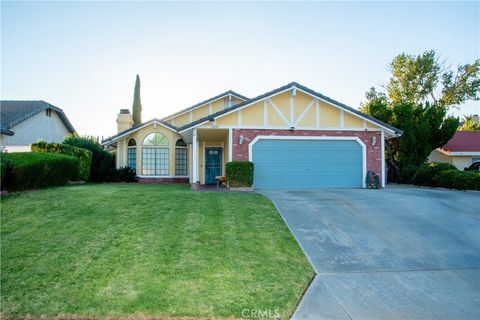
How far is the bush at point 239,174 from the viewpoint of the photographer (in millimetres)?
14227

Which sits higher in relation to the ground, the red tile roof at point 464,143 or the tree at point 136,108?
the tree at point 136,108

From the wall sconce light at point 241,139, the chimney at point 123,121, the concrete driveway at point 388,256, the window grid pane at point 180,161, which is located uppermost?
the chimney at point 123,121

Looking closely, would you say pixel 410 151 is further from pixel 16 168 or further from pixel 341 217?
pixel 16 168

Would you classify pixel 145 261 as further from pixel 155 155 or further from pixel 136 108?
pixel 136 108

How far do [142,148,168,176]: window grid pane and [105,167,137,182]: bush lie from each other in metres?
0.77

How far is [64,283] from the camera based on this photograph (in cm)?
499

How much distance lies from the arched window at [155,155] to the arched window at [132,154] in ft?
2.30

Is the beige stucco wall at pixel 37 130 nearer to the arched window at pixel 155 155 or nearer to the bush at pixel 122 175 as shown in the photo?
the bush at pixel 122 175

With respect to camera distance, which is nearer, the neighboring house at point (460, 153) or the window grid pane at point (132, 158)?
the window grid pane at point (132, 158)

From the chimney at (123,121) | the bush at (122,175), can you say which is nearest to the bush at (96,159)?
the bush at (122,175)

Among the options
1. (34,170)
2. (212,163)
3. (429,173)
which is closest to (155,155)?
(212,163)

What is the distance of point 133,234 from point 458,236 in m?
7.65

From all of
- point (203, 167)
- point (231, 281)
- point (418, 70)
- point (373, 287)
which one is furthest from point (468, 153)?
point (231, 281)

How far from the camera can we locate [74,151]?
56.9 feet
